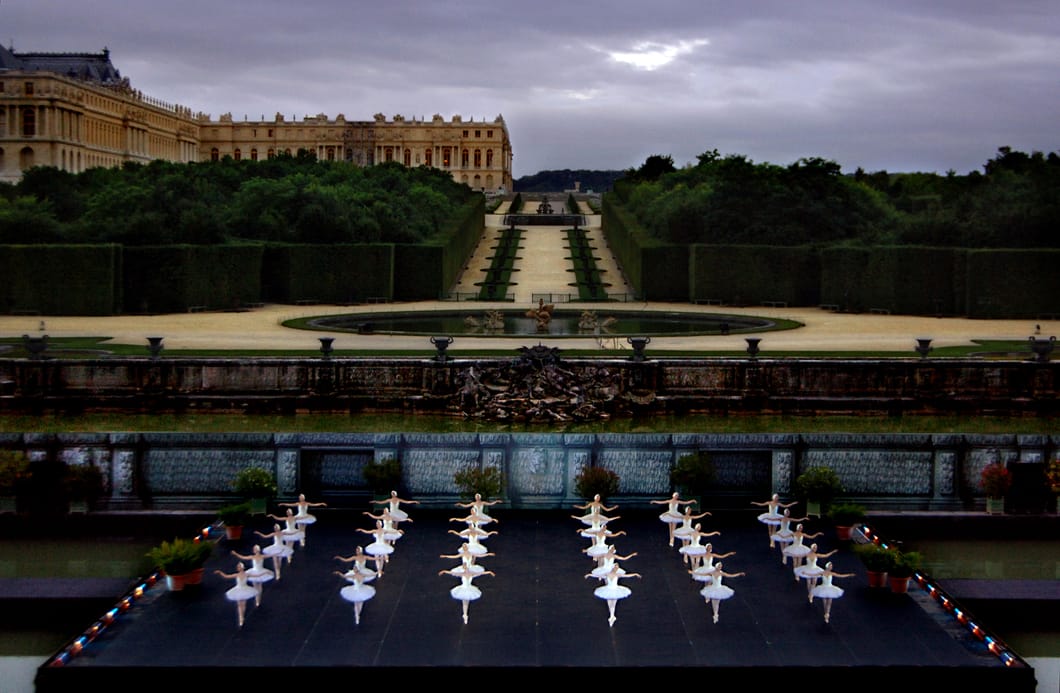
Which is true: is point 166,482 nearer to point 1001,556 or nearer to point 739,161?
point 1001,556

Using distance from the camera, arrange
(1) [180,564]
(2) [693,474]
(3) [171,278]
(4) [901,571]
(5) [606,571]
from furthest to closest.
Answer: (3) [171,278]
(2) [693,474]
(4) [901,571]
(1) [180,564]
(5) [606,571]

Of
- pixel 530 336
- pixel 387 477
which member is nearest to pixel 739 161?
pixel 530 336

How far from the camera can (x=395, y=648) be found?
13.3 m

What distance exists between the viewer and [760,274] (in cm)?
5112

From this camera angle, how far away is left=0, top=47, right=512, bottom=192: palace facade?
12138 centimetres

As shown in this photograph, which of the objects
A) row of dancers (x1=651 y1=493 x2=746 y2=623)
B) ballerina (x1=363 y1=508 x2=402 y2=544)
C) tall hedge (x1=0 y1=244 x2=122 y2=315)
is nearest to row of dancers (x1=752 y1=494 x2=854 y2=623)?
row of dancers (x1=651 y1=493 x2=746 y2=623)

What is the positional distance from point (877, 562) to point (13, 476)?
14.1 m

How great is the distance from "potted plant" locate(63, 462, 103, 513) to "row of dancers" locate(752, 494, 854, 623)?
36.9 feet

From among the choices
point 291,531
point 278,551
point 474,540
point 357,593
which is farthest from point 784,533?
point 278,551

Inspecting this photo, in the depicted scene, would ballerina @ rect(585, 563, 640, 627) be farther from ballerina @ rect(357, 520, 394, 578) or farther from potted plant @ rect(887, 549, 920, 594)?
potted plant @ rect(887, 549, 920, 594)

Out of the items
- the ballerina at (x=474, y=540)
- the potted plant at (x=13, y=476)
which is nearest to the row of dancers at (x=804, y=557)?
the ballerina at (x=474, y=540)

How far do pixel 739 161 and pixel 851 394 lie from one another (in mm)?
35717

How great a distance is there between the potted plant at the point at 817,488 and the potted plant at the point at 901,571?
350cm

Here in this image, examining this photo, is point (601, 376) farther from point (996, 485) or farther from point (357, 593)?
point (357, 593)
